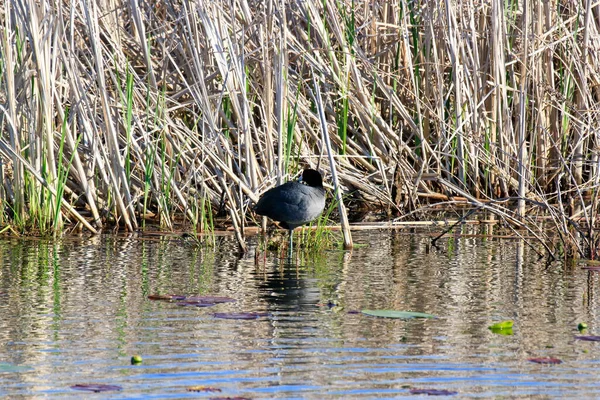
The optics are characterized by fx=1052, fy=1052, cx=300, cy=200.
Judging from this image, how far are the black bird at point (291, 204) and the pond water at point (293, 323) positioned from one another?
248mm

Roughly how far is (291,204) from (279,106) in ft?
2.35

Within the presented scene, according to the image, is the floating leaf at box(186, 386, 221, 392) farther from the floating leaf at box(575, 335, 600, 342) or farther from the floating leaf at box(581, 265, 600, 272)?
the floating leaf at box(581, 265, 600, 272)

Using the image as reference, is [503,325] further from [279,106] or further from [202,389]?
[279,106]

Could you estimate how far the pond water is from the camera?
3.51 meters

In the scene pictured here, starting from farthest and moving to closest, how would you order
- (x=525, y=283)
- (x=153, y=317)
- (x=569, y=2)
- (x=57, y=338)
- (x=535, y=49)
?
(x=569, y=2) → (x=535, y=49) → (x=525, y=283) → (x=153, y=317) → (x=57, y=338)

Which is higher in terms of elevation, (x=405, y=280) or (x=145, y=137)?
(x=145, y=137)

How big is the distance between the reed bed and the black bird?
0.20 m

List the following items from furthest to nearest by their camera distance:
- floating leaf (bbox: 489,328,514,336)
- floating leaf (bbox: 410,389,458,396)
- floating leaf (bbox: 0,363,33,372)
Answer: floating leaf (bbox: 489,328,514,336), floating leaf (bbox: 0,363,33,372), floating leaf (bbox: 410,389,458,396)

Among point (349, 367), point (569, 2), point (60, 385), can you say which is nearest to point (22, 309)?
point (60, 385)

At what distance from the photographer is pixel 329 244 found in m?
6.97

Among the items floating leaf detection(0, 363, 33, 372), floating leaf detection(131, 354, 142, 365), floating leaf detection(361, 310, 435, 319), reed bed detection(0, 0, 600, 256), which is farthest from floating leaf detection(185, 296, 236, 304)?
reed bed detection(0, 0, 600, 256)

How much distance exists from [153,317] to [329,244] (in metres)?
2.52

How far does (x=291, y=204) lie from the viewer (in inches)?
258

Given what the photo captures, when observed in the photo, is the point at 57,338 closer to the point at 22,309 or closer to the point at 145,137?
the point at 22,309
